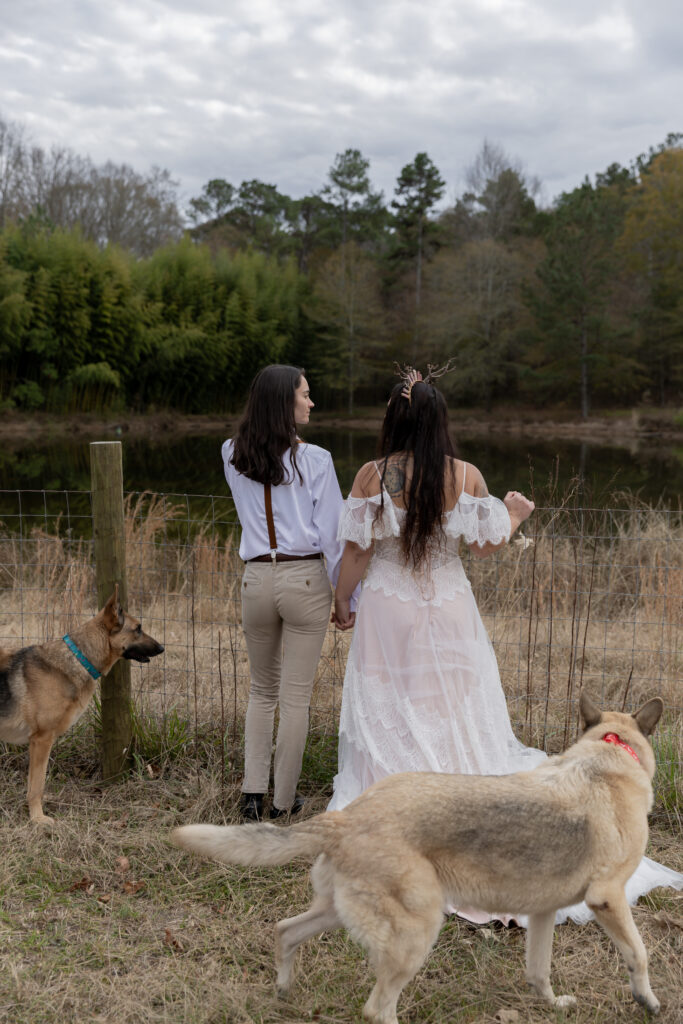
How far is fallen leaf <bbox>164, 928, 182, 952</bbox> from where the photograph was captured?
8.15ft


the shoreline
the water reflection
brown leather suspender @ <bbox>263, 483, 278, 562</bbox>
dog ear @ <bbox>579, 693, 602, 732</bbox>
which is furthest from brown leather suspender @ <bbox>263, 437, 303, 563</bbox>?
the shoreline

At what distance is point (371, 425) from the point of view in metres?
33.3

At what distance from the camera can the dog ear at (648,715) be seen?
2.27 meters

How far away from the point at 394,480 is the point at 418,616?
1.69 feet

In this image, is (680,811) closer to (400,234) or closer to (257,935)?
(257,935)

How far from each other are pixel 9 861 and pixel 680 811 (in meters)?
2.66

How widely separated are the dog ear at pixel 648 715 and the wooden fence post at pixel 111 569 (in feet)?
7.39

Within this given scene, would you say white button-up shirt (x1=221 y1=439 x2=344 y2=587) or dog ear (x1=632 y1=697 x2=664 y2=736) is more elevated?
white button-up shirt (x1=221 y1=439 x2=344 y2=587)

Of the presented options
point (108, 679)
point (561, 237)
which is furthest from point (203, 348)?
point (108, 679)

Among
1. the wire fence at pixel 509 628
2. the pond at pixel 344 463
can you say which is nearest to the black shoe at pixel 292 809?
the wire fence at pixel 509 628

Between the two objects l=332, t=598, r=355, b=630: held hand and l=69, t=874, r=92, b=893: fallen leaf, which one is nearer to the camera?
l=69, t=874, r=92, b=893: fallen leaf

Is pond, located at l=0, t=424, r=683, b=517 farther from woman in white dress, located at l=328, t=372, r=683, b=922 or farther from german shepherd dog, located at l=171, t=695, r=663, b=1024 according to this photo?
german shepherd dog, located at l=171, t=695, r=663, b=1024

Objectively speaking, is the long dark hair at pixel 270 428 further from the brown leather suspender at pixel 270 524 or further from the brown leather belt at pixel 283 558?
the brown leather belt at pixel 283 558

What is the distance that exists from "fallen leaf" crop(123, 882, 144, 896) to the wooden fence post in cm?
81
